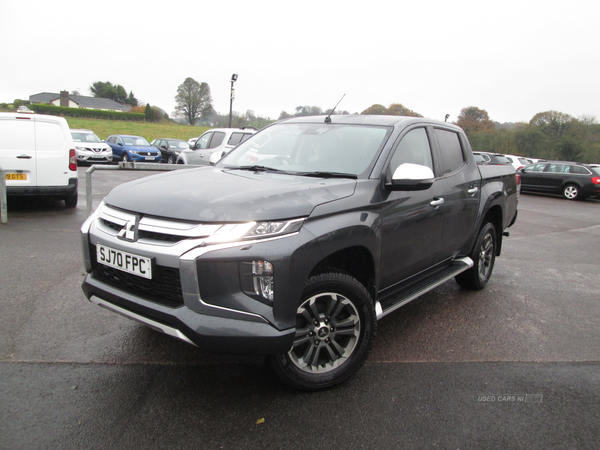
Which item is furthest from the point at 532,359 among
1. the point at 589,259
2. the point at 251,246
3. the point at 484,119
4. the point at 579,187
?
the point at 484,119

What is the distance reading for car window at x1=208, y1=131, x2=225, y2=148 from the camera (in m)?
14.5

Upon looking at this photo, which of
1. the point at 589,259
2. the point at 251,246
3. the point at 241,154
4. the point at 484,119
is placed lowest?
the point at 589,259

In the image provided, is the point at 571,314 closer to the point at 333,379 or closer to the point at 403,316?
the point at 403,316

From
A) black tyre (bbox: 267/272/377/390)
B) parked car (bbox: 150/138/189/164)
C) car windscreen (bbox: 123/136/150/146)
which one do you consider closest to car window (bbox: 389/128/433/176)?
black tyre (bbox: 267/272/377/390)

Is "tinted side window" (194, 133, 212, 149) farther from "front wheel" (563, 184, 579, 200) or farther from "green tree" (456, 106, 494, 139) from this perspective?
"green tree" (456, 106, 494, 139)

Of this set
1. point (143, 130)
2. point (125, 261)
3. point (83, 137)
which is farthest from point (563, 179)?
point (143, 130)

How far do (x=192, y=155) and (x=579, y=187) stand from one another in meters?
15.8

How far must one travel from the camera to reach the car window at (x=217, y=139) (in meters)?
14.5

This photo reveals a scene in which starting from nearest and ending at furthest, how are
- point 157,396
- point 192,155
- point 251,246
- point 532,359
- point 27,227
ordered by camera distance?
point 251,246
point 157,396
point 532,359
point 27,227
point 192,155

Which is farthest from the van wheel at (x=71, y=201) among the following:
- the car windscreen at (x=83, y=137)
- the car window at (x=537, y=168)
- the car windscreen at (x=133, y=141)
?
the car window at (x=537, y=168)

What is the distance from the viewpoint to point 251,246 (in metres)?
2.52

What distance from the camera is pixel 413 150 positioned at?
398 centimetres

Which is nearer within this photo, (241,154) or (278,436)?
(278,436)

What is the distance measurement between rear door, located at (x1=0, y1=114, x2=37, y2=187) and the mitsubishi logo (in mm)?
6515
